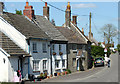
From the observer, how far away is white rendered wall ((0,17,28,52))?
32.9m

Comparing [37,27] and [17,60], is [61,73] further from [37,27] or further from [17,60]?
[17,60]

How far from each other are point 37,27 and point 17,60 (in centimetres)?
924

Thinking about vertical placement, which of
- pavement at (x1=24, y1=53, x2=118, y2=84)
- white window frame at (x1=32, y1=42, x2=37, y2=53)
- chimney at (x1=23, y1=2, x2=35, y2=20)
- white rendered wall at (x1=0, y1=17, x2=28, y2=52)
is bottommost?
pavement at (x1=24, y1=53, x2=118, y2=84)

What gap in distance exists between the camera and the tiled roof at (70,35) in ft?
150

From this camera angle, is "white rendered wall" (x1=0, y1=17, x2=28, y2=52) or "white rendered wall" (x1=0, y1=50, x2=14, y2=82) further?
"white rendered wall" (x1=0, y1=17, x2=28, y2=52)

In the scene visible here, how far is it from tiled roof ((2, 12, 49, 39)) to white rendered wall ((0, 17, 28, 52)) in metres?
0.45

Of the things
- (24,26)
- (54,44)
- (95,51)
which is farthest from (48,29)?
(95,51)

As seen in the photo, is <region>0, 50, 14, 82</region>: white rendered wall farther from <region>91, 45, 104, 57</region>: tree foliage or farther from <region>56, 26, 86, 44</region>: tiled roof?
<region>91, 45, 104, 57</region>: tree foliage

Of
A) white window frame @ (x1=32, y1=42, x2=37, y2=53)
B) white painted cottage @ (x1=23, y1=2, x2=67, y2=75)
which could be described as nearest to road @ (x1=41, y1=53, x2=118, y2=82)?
white painted cottage @ (x1=23, y1=2, x2=67, y2=75)

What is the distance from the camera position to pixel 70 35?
47.1 metres

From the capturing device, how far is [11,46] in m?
31.0

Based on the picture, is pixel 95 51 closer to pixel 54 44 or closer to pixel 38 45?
pixel 54 44

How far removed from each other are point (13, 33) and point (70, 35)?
51.8 feet

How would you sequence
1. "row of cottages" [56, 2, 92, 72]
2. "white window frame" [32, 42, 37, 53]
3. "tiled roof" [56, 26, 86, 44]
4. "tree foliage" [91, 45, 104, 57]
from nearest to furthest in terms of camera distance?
"white window frame" [32, 42, 37, 53] → "row of cottages" [56, 2, 92, 72] → "tiled roof" [56, 26, 86, 44] → "tree foliage" [91, 45, 104, 57]
